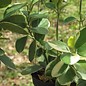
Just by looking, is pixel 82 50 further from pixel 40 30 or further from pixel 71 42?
pixel 40 30

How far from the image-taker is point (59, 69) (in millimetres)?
865

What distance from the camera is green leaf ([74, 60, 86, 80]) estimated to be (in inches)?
32.9

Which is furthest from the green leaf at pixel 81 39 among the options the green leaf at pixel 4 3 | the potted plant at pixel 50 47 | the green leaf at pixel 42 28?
the green leaf at pixel 4 3

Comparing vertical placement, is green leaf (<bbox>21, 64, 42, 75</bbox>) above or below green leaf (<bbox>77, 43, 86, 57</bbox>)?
below

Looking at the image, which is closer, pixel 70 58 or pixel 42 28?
pixel 70 58

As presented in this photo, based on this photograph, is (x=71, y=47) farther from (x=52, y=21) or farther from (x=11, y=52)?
(x=52, y=21)

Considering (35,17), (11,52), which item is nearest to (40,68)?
(35,17)

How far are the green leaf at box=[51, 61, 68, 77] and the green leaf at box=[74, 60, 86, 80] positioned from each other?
0.04m

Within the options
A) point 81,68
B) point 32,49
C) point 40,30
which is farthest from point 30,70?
point 81,68

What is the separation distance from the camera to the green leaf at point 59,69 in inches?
34.0

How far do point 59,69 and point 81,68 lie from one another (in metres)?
0.07

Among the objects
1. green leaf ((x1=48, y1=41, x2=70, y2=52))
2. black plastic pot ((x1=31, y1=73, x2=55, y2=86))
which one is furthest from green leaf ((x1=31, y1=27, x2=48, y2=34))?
black plastic pot ((x1=31, y1=73, x2=55, y2=86))

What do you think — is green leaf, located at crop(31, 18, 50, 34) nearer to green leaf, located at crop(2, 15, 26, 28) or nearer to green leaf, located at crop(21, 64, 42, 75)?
green leaf, located at crop(2, 15, 26, 28)

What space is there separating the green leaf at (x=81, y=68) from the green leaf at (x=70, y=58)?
0.03 meters
